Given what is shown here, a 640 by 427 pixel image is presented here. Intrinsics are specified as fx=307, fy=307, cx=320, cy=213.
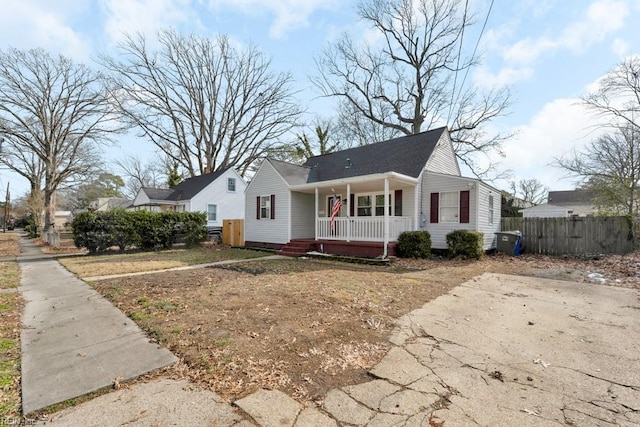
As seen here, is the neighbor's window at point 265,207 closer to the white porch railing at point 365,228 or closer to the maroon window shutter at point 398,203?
the white porch railing at point 365,228

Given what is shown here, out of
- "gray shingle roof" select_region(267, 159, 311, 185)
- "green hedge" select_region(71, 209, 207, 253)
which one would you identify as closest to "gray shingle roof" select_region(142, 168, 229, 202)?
"green hedge" select_region(71, 209, 207, 253)

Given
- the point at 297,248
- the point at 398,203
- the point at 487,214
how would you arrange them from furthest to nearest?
the point at 297,248
the point at 398,203
the point at 487,214

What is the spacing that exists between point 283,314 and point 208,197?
21609mm

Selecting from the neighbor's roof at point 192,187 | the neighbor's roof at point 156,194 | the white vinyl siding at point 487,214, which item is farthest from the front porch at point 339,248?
the neighbor's roof at point 156,194

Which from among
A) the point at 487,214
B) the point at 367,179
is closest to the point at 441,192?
the point at 487,214

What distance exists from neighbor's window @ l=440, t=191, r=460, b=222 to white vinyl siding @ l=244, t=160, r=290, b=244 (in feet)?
22.6

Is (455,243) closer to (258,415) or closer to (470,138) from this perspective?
(258,415)

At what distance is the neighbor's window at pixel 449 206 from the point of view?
12180mm

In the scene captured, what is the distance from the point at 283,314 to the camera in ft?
15.5

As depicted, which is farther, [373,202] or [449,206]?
[373,202]

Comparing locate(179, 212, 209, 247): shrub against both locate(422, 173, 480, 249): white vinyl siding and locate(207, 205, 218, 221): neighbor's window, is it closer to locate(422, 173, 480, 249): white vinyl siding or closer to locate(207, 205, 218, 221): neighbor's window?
locate(207, 205, 218, 221): neighbor's window

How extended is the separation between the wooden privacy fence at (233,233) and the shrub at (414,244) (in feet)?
31.0

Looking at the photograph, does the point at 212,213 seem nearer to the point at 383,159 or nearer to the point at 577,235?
the point at 383,159

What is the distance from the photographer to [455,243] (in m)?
11.5
